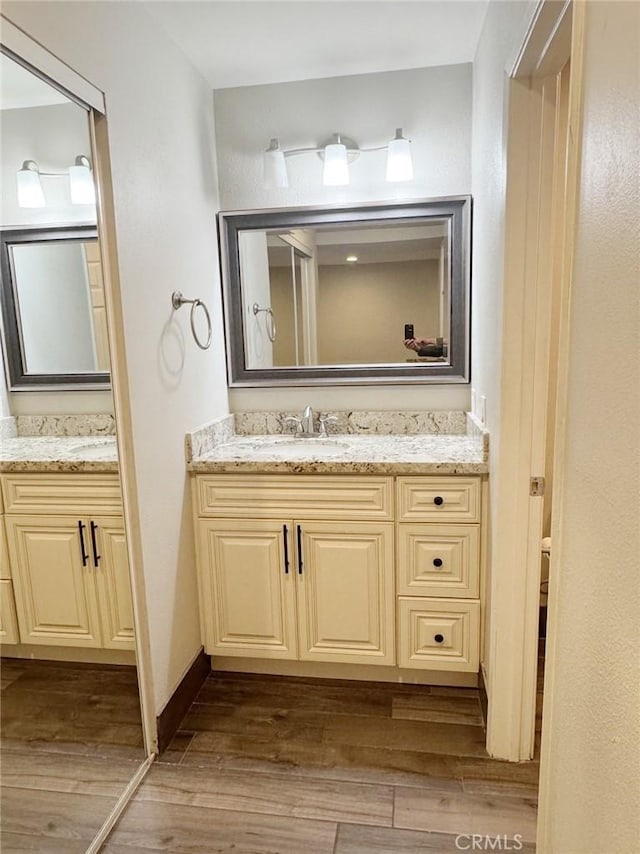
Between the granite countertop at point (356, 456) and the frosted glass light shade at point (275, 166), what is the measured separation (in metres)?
1.14

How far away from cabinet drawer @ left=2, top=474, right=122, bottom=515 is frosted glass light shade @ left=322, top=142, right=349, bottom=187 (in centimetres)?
151

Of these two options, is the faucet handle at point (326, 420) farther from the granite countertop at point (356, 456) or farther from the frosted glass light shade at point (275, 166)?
the frosted glass light shade at point (275, 166)

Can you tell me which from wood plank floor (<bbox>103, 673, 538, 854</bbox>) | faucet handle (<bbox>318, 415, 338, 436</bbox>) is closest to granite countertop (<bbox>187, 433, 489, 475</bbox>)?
faucet handle (<bbox>318, 415, 338, 436</bbox>)

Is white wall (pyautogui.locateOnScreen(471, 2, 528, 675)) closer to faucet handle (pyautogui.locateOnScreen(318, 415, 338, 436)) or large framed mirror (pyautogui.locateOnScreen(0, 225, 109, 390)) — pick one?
faucet handle (pyautogui.locateOnScreen(318, 415, 338, 436))

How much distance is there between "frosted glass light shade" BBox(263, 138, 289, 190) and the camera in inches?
87.7

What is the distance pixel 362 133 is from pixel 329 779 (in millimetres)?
2474

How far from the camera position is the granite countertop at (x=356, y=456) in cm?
189

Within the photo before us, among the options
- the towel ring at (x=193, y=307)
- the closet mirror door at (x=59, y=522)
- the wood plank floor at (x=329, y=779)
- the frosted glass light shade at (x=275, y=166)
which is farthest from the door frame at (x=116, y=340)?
the frosted glass light shade at (x=275, y=166)

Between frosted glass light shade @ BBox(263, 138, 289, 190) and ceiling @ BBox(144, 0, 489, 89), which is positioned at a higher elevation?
ceiling @ BBox(144, 0, 489, 89)

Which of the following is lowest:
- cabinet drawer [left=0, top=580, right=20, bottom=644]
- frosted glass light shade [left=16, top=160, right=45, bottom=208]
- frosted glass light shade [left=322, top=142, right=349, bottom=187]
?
cabinet drawer [left=0, top=580, right=20, bottom=644]

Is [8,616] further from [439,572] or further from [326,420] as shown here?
[326,420]

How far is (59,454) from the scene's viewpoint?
4.89 ft

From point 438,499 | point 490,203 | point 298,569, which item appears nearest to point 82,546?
point 298,569

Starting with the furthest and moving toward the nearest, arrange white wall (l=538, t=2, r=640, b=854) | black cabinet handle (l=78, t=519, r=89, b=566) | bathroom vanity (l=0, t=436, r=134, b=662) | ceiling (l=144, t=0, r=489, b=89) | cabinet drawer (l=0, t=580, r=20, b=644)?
ceiling (l=144, t=0, r=489, b=89) < black cabinet handle (l=78, t=519, r=89, b=566) < bathroom vanity (l=0, t=436, r=134, b=662) < cabinet drawer (l=0, t=580, r=20, b=644) < white wall (l=538, t=2, r=640, b=854)
